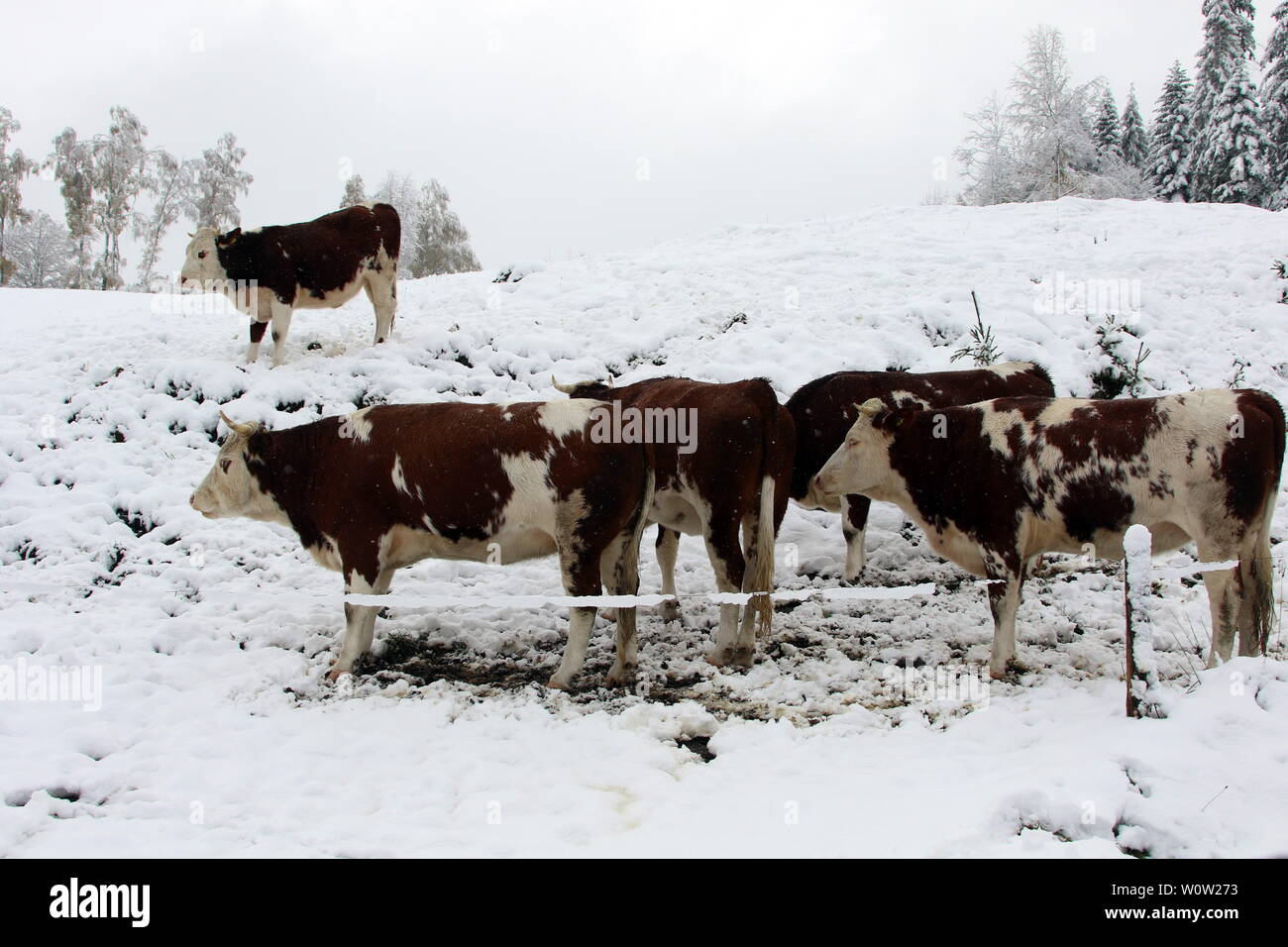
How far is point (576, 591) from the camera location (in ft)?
21.7

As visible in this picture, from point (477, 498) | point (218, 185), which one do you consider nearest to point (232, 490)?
point (477, 498)

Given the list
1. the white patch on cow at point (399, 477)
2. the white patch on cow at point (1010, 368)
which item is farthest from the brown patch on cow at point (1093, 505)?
the white patch on cow at point (399, 477)

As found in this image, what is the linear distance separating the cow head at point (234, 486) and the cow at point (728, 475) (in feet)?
10.3

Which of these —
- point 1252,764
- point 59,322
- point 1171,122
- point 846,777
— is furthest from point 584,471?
point 1171,122

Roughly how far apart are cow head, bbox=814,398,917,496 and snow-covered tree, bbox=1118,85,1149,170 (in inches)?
1661

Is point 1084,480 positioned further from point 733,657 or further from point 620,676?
point 620,676

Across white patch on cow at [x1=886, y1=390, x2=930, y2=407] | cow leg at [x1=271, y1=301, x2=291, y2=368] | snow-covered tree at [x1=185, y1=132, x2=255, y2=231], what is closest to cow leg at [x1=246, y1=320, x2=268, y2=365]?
cow leg at [x1=271, y1=301, x2=291, y2=368]

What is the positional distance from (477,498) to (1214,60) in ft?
127

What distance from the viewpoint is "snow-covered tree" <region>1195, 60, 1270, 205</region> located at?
32438 mm

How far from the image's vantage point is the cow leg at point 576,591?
6605 millimetres

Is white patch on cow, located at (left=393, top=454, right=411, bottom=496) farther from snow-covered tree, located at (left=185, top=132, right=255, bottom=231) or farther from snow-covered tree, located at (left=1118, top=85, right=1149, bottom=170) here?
snow-covered tree, located at (left=1118, top=85, right=1149, bottom=170)

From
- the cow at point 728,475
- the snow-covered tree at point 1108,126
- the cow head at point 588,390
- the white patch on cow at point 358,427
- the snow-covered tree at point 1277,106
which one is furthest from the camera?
the snow-covered tree at point 1108,126

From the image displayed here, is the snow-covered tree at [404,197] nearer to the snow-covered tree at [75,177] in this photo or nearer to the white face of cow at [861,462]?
the snow-covered tree at [75,177]
